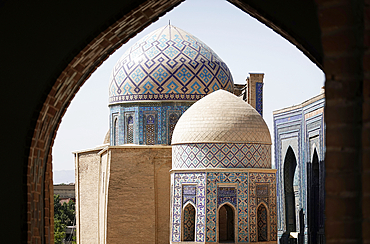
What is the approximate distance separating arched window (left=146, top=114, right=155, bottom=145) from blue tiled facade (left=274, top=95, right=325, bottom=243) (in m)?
3.61

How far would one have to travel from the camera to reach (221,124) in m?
14.0

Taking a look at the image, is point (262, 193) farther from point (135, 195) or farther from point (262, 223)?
point (135, 195)

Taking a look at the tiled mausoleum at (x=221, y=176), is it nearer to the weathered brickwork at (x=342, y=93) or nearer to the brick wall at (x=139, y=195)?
the brick wall at (x=139, y=195)

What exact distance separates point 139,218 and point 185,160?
262 cm

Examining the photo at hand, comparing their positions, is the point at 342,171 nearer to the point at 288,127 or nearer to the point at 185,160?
the point at 185,160

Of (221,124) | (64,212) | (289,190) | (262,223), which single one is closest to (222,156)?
(221,124)

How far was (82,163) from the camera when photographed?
18.4 m

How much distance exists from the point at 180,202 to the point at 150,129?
13.9ft

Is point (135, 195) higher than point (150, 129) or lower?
lower

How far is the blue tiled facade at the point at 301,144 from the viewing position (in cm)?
1338

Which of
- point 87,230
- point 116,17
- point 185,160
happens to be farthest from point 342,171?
point 87,230

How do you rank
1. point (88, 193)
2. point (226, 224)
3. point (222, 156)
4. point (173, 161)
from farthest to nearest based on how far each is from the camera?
point (88, 193) < point (226, 224) < point (173, 161) < point (222, 156)

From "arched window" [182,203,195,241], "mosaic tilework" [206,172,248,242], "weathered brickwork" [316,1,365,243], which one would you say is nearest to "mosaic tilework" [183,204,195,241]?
"arched window" [182,203,195,241]

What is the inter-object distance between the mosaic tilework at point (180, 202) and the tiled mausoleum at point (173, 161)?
0.07 feet
